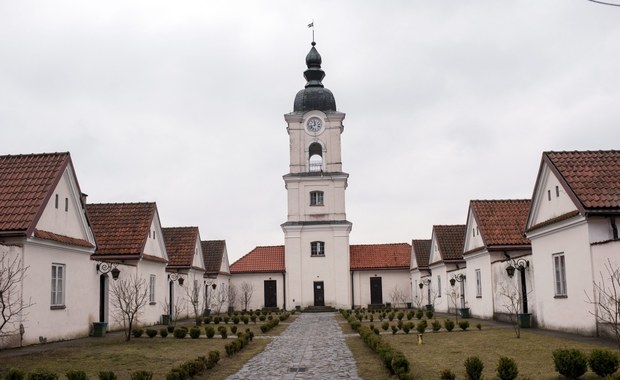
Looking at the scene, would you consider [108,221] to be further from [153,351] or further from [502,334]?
[502,334]

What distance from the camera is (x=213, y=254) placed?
52.8 meters

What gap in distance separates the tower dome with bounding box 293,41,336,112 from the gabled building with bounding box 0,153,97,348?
33956 millimetres

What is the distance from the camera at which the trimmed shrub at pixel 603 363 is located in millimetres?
11828

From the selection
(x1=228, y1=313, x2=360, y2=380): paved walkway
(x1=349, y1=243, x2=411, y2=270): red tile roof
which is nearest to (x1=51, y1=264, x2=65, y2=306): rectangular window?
(x1=228, y1=313, x2=360, y2=380): paved walkway

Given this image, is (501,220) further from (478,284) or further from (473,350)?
(473,350)

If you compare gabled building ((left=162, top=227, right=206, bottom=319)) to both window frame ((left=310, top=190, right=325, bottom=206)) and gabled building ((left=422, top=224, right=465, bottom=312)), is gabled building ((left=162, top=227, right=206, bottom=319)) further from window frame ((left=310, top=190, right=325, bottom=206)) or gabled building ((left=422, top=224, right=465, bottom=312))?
gabled building ((left=422, top=224, right=465, bottom=312))

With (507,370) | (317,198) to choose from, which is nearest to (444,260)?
(317,198)

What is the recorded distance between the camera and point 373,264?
57.4m

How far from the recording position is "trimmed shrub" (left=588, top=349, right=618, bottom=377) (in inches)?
466

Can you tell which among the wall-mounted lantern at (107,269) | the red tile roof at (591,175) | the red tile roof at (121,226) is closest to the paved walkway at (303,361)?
the wall-mounted lantern at (107,269)

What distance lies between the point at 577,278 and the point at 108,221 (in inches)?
854

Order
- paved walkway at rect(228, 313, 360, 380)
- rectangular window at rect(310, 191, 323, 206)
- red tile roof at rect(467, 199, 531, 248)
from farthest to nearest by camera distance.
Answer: rectangular window at rect(310, 191, 323, 206)
red tile roof at rect(467, 199, 531, 248)
paved walkway at rect(228, 313, 360, 380)

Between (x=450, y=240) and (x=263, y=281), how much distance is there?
19.5 metres

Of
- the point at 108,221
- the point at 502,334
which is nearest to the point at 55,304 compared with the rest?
the point at 108,221
